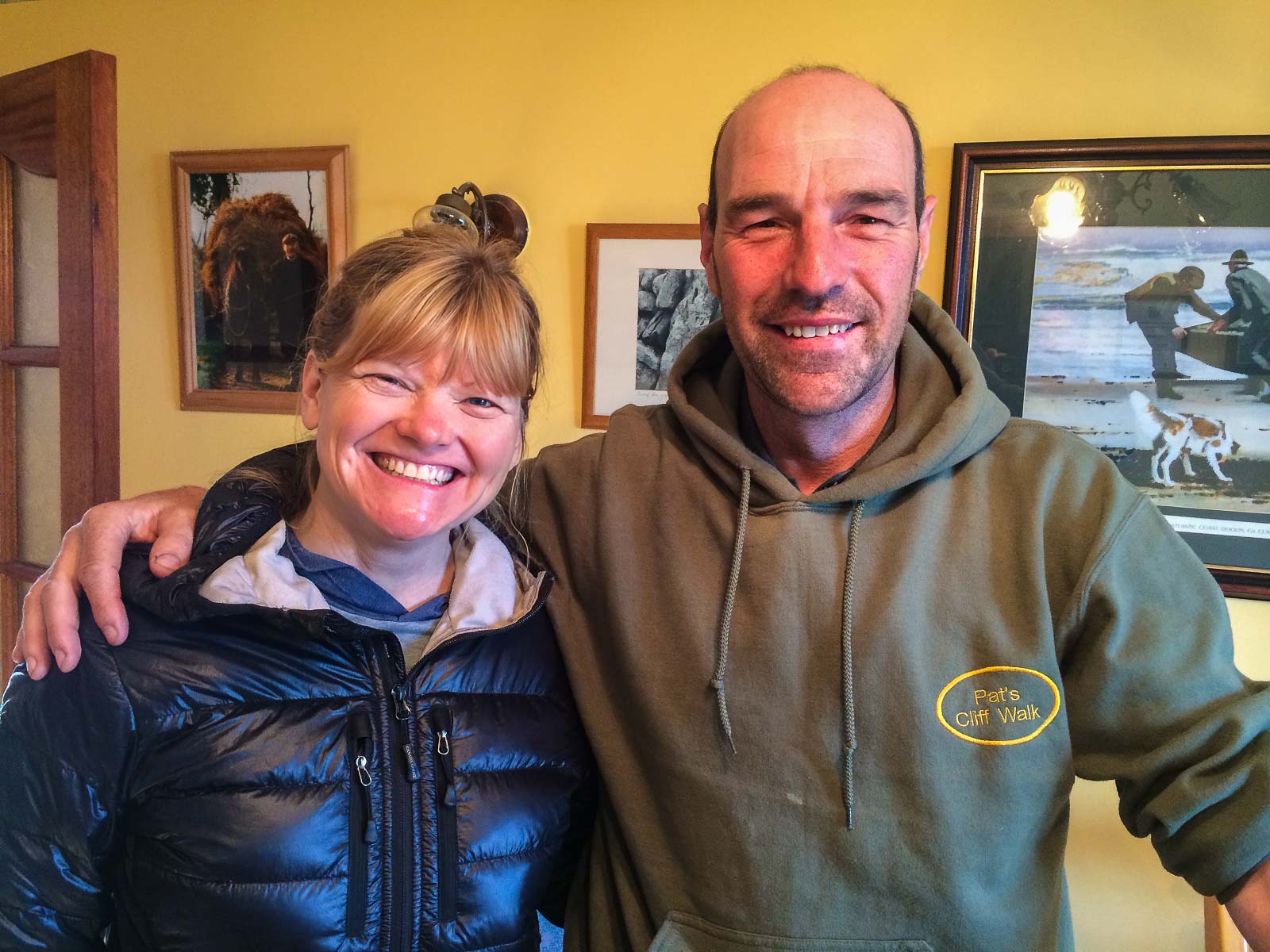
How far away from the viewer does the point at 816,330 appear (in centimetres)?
111

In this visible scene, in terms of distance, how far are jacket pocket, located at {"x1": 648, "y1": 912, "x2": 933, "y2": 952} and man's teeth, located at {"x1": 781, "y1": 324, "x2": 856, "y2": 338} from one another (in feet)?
2.40

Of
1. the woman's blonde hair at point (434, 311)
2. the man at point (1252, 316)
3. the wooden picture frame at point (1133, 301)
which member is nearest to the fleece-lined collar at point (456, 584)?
the woman's blonde hair at point (434, 311)

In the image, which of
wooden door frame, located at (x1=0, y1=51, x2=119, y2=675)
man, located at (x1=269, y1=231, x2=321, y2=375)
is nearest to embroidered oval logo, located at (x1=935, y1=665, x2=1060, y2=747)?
wooden door frame, located at (x1=0, y1=51, x2=119, y2=675)

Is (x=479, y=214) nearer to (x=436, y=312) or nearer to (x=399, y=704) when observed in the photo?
(x=436, y=312)

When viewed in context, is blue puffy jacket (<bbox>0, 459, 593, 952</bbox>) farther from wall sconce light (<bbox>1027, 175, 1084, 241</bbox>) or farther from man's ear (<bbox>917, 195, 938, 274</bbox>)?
wall sconce light (<bbox>1027, 175, 1084, 241</bbox>)

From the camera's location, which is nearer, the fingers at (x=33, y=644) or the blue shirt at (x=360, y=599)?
the fingers at (x=33, y=644)

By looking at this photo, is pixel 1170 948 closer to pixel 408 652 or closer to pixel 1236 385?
pixel 1236 385

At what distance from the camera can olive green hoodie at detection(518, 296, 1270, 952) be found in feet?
3.12

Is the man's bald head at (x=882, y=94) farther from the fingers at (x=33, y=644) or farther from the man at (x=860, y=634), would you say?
the fingers at (x=33, y=644)

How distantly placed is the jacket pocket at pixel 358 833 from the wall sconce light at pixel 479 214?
140 centimetres

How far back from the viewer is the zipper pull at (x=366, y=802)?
0.94 meters

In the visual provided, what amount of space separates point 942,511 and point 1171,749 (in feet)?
1.14

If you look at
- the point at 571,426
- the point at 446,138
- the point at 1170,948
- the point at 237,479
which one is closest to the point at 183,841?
the point at 237,479

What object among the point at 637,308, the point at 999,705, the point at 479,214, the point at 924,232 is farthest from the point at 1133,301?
the point at 479,214
